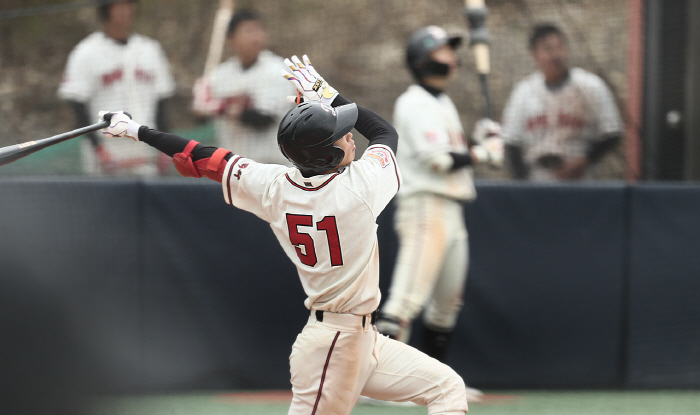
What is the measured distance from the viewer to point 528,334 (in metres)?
4.53

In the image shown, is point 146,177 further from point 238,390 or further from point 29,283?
point 29,283

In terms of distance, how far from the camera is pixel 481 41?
4.61m

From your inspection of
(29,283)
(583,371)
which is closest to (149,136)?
(29,283)

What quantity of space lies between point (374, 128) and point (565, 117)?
2230mm

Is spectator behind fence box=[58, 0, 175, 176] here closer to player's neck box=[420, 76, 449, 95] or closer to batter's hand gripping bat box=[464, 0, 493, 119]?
player's neck box=[420, 76, 449, 95]

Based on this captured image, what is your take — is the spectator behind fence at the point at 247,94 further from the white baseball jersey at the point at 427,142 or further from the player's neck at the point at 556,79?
the player's neck at the point at 556,79

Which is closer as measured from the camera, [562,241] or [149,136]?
[149,136]

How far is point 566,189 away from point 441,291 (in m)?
0.96

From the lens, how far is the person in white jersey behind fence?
2467mm

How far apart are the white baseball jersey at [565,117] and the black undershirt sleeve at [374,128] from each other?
6.87ft

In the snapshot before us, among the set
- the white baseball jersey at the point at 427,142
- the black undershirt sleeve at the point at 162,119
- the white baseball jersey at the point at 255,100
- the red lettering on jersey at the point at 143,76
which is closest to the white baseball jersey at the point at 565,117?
the white baseball jersey at the point at 427,142

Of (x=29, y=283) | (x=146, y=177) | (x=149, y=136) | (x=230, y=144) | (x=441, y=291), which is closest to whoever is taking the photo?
(x=29, y=283)

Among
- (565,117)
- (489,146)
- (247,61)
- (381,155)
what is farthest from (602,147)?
(381,155)

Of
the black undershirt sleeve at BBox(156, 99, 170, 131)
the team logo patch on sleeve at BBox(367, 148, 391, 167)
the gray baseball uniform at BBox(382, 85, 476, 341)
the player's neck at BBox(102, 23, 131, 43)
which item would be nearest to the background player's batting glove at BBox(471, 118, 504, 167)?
the gray baseball uniform at BBox(382, 85, 476, 341)
